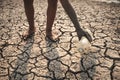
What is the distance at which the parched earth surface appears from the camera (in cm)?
182

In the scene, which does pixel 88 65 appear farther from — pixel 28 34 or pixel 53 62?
pixel 28 34

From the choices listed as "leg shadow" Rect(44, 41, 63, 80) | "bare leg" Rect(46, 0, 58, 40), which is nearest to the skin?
"bare leg" Rect(46, 0, 58, 40)

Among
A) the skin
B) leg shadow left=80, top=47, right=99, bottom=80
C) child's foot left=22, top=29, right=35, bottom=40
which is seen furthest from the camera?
child's foot left=22, top=29, right=35, bottom=40

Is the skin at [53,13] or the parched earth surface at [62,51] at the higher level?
the skin at [53,13]

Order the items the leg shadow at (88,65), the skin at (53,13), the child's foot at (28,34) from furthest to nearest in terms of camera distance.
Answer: the child's foot at (28,34) → the skin at (53,13) → the leg shadow at (88,65)

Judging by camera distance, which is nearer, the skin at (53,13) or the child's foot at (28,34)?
the skin at (53,13)

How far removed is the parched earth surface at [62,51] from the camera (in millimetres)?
1817

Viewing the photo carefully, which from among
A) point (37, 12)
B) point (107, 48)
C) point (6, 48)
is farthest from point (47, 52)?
point (37, 12)

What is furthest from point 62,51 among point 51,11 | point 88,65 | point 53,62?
point 51,11

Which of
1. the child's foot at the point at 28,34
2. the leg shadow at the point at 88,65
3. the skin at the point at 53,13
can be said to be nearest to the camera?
the leg shadow at the point at 88,65

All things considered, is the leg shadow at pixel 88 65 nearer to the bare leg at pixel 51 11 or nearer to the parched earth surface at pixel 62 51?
the parched earth surface at pixel 62 51

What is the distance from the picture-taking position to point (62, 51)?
214 centimetres

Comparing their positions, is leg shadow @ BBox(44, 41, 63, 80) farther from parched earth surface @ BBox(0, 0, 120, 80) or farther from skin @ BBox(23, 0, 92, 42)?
skin @ BBox(23, 0, 92, 42)

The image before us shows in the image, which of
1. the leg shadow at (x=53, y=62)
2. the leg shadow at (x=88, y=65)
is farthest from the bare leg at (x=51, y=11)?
the leg shadow at (x=88, y=65)
